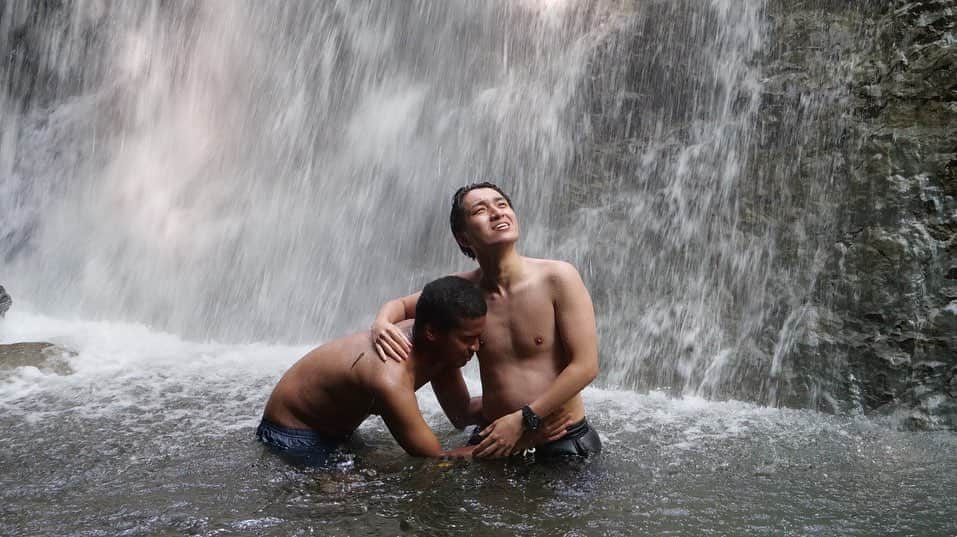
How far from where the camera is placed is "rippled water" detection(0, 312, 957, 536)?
8.09 feet

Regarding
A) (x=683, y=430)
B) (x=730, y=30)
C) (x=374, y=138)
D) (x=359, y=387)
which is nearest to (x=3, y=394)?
(x=359, y=387)

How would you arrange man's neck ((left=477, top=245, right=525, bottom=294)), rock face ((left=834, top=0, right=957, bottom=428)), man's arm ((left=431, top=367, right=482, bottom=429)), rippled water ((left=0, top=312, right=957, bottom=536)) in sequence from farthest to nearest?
rock face ((left=834, top=0, right=957, bottom=428))
man's arm ((left=431, top=367, right=482, bottom=429))
man's neck ((left=477, top=245, right=525, bottom=294))
rippled water ((left=0, top=312, right=957, bottom=536))

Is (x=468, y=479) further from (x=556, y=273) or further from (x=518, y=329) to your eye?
(x=556, y=273)

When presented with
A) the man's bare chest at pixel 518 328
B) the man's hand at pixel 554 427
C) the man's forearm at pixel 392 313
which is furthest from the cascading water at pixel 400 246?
the man's forearm at pixel 392 313

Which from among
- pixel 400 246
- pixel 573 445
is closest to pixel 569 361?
pixel 573 445

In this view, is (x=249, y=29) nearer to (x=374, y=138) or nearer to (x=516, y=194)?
(x=374, y=138)

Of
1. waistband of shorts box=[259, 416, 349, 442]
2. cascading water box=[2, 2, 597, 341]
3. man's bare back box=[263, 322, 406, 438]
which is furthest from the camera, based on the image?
cascading water box=[2, 2, 597, 341]

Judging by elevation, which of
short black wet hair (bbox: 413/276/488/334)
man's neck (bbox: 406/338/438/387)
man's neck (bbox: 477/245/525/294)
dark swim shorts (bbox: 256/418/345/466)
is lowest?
dark swim shorts (bbox: 256/418/345/466)

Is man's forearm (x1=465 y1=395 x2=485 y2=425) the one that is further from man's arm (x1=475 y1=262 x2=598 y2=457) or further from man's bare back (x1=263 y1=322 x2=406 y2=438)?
man's bare back (x1=263 y1=322 x2=406 y2=438)

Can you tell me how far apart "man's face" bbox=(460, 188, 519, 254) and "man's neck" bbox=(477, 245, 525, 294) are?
0.07 metres

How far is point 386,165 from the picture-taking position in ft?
28.0

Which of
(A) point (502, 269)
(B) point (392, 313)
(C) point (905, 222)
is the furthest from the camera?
(C) point (905, 222)

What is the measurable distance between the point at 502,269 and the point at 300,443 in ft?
3.79

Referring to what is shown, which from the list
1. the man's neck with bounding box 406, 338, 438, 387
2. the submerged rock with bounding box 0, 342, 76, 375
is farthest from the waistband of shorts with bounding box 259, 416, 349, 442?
the submerged rock with bounding box 0, 342, 76, 375
